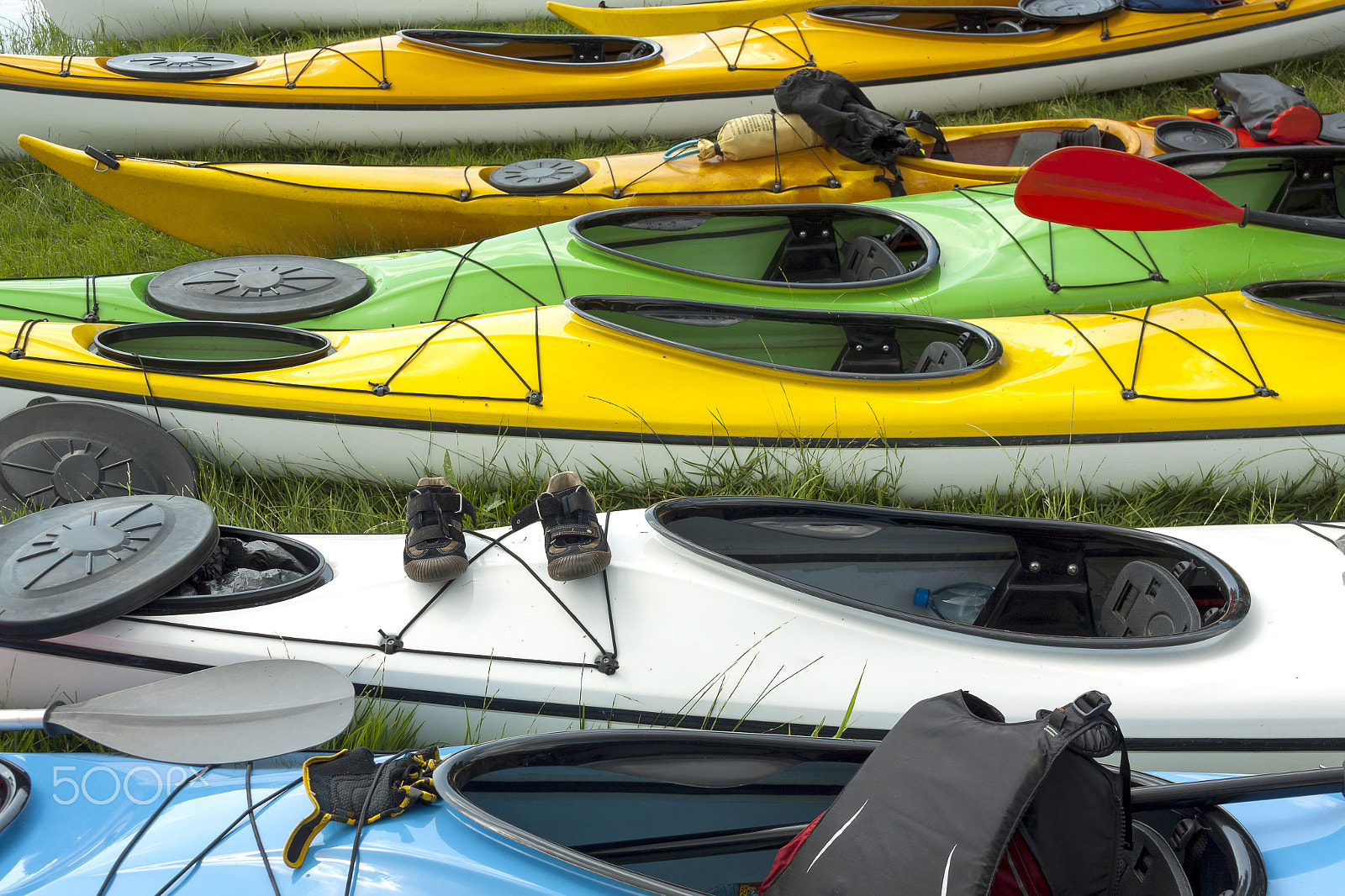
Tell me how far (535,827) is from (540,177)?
2729 millimetres

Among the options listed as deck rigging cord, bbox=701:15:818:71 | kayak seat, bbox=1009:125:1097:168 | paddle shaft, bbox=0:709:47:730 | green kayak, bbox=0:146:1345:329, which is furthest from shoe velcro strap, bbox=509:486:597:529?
deck rigging cord, bbox=701:15:818:71

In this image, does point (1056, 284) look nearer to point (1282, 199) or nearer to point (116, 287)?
point (1282, 199)

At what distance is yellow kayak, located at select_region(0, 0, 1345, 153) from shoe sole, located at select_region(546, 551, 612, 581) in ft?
10.6

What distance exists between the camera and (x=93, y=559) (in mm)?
1807

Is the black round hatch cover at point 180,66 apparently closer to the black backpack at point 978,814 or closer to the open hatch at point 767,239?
the open hatch at point 767,239

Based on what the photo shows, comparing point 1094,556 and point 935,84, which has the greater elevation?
point 935,84

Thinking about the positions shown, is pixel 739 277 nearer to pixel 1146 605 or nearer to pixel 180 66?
pixel 1146 605

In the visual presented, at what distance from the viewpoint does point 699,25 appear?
543 centimetres

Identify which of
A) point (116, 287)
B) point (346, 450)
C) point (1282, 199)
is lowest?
point (346, 450)

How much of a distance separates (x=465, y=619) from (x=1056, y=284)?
7.44ft

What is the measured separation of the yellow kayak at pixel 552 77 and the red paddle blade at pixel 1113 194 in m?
2.35

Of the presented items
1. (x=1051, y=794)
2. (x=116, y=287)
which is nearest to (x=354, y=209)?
(x=116, y=287)

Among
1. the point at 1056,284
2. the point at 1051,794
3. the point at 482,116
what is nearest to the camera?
the point at 1051,794

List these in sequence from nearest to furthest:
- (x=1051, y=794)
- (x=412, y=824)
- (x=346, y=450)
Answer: (x=1051, y=794) → (x=412, y=824) → (x=346, y=450)
